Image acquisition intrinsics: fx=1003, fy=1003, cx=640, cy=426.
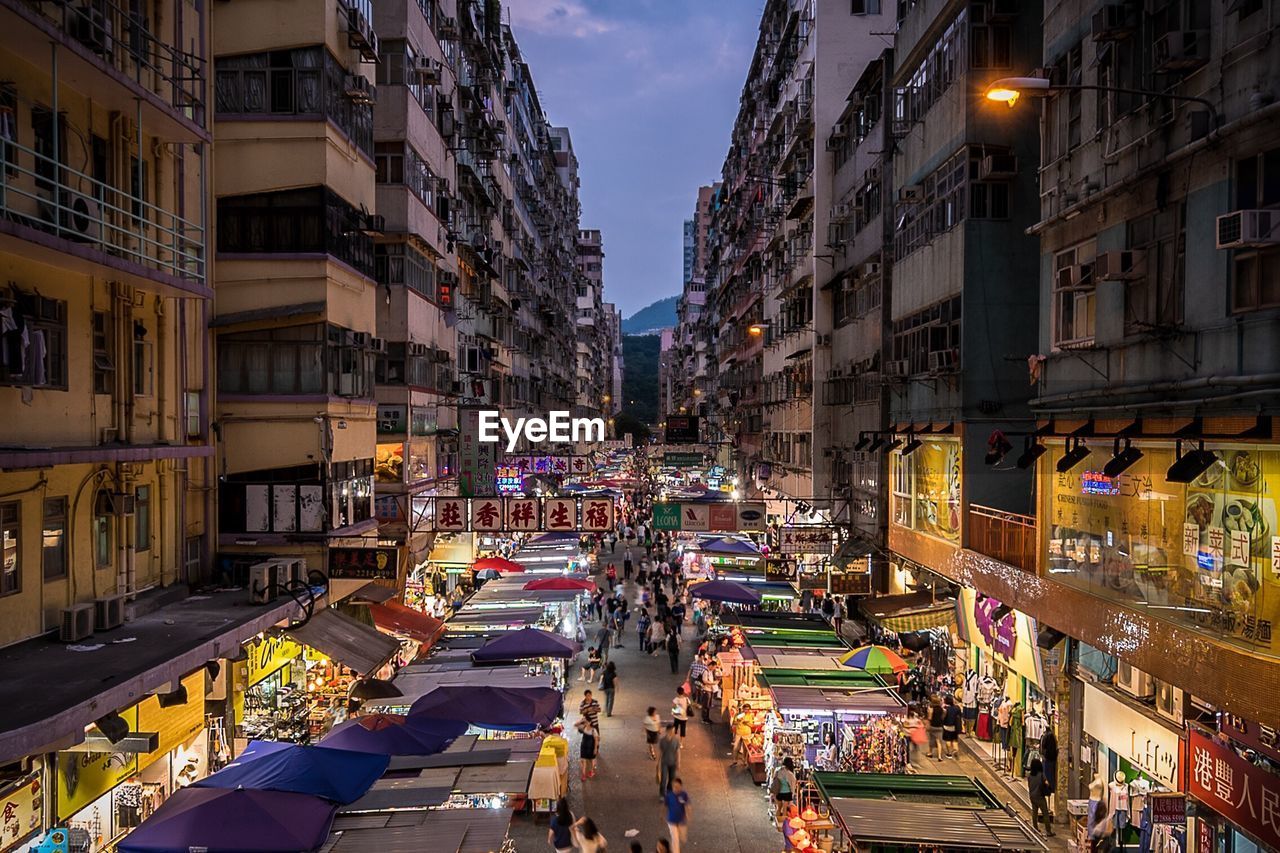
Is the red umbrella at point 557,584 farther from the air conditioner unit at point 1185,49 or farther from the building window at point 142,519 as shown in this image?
the air conditioner unit at point 1185,49

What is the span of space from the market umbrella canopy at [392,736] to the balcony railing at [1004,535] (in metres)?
9.83

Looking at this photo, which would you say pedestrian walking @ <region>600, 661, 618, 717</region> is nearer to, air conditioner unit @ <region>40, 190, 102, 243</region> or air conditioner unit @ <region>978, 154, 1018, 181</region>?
air conditioner unit @ <region>978, 154, 1018, 181</region>

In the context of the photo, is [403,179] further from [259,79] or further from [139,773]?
[139,773]

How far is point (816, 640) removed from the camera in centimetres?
2131

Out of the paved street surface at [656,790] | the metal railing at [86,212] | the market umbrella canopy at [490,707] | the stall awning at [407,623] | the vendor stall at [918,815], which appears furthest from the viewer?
the stall awning at [407,623]

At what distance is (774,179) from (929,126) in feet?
65.4

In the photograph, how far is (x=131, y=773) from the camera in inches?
561

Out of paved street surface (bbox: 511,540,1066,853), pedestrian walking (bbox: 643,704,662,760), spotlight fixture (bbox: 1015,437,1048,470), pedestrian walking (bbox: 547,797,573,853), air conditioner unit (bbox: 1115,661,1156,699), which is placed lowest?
paved street surface (bbox: 511,540,1066,853)

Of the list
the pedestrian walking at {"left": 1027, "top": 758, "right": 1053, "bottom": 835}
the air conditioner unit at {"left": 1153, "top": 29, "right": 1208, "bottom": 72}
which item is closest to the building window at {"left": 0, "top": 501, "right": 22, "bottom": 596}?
the air conditioner unit at {"left": 1153, "top": 29, "right": 1208, "bottom": 72}

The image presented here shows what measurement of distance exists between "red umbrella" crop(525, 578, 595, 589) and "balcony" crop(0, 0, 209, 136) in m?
15.3

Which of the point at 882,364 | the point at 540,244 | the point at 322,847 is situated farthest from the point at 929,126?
the point at 540,244

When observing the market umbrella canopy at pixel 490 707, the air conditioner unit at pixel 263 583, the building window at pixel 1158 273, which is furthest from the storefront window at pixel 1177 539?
the air conditioner unit at pixel 263 583

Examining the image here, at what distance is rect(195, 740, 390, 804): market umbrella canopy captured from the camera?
37.2 feet

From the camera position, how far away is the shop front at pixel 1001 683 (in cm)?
1780
